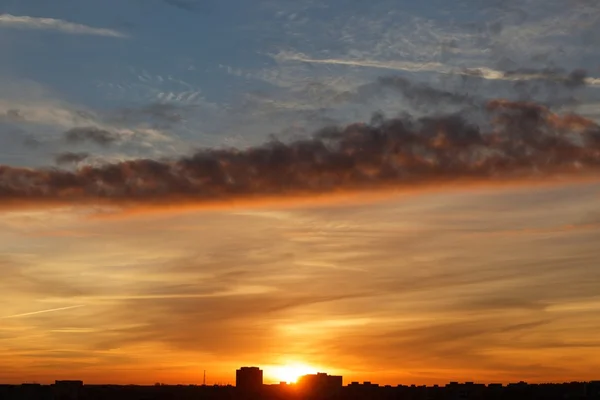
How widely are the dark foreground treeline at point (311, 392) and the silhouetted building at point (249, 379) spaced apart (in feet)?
1.77

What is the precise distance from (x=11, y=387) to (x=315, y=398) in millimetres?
30660

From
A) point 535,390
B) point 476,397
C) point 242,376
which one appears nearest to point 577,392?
point 535,390

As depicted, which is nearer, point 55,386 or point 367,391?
point 55,386

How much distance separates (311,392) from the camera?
307ft

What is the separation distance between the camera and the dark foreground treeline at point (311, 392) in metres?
85.6

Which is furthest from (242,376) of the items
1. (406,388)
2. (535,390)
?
(535,390)

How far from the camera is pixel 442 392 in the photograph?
93375 mm

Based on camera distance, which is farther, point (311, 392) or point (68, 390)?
point (311, 392)

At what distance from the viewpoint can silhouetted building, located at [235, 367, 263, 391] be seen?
3538 inches

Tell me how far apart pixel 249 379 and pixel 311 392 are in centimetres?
731

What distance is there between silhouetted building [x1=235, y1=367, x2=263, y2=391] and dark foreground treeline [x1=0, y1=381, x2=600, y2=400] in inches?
21.3

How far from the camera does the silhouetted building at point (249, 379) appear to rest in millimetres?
89875

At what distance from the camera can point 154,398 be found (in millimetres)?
86812

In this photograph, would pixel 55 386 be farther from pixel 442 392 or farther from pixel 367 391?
pixel 442 392
